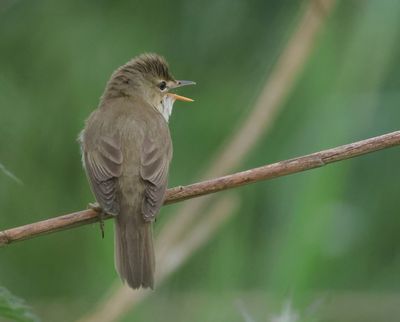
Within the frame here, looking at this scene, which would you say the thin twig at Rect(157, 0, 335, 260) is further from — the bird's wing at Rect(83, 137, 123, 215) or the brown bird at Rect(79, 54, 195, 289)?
the bird's wing at Rect(83, 137, 123, 215)

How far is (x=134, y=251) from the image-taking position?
465cm

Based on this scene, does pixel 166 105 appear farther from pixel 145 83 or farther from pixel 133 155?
pixel 133 155

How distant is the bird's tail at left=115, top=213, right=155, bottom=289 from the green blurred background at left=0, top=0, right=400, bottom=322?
0.76 meters

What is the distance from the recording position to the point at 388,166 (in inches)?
251

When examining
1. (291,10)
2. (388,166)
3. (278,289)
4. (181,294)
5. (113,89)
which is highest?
(291,10)

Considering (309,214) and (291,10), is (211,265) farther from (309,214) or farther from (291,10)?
(291,10)

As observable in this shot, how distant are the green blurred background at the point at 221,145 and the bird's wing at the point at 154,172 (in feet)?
2.41

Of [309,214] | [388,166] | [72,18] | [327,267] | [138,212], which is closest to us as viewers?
[138,212]

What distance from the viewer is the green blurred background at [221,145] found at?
568cm

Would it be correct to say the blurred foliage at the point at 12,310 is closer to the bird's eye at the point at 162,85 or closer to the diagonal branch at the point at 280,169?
the diagonal branch at the point at 280,169

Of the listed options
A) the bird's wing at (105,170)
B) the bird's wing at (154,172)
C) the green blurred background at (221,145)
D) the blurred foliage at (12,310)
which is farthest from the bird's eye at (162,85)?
the blurred foliage at (12,310)

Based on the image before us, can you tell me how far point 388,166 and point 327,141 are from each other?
1006 mm

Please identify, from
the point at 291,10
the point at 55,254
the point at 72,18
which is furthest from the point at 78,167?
the point at 291,10

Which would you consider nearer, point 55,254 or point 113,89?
point 113,89
